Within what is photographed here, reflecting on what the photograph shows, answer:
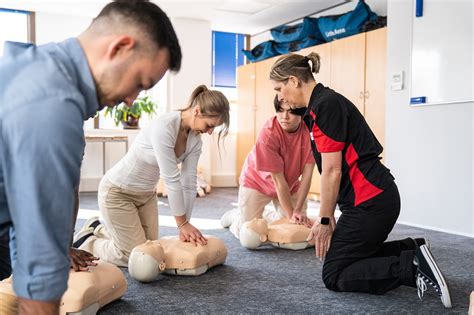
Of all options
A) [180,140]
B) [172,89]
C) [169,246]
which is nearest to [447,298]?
[169,246]

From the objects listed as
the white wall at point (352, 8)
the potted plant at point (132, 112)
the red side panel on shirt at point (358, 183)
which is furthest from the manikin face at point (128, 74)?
the potted plant at point (132, 112)

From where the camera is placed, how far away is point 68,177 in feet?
2.21

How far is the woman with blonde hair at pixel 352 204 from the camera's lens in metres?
1.77

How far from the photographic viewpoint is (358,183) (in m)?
1.83

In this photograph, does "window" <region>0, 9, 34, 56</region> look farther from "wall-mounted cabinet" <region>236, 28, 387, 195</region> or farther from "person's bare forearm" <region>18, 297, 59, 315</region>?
"person's bare forearm" <region>18, 297, 59, 315</region>

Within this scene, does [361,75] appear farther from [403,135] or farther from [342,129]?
[342,129]

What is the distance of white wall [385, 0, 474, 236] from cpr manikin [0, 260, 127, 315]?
96.8 inches

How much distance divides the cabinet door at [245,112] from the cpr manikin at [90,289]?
14.6 ft

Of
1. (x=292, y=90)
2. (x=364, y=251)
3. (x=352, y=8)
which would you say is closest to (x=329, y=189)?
(x=364, y=251)

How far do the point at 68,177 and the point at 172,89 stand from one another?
17.6 ft

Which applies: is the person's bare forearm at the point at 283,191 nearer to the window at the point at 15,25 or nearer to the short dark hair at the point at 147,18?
the short dark hair at the point at 147,18

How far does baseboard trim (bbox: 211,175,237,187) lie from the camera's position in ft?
21.3

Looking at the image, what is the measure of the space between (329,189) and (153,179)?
0.89 meters

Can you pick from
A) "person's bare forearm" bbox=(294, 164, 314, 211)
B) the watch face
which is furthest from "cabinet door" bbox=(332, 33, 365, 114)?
the watch face
